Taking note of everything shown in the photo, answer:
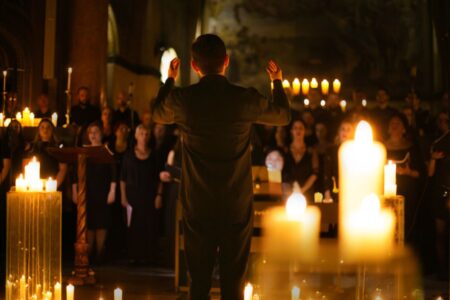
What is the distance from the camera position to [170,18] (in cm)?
Answer: 2620

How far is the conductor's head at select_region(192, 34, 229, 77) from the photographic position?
197 inches

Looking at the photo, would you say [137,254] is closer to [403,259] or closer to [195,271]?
[195,271]

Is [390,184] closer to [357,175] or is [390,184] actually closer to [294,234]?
[294,234]

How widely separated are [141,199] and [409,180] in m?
3.16

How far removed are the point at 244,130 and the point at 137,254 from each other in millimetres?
6496

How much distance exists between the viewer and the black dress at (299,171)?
10.6 meters

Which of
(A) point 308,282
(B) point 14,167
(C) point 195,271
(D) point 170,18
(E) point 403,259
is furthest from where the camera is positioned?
(D) point 170,18

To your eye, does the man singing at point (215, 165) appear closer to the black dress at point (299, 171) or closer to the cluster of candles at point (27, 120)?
the black dress at point (299, 171)

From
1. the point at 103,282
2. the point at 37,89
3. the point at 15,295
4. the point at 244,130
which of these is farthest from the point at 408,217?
the point at 37,89

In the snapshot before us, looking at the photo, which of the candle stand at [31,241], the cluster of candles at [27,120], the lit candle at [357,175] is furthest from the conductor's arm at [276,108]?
the cluster of candles at [27,120]

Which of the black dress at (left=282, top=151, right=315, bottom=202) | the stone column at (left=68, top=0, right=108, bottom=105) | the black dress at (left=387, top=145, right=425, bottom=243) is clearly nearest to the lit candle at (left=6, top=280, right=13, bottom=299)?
the black dress at (left=282, top=151, right=315, bottom=202)

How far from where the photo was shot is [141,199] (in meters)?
11.2

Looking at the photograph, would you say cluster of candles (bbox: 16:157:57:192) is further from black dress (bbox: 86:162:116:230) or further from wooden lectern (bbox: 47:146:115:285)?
black dress (bbox: 86:162:116:230)

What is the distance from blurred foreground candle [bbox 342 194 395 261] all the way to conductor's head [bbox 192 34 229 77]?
1.56 m
